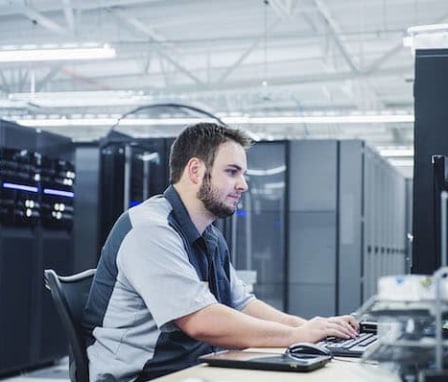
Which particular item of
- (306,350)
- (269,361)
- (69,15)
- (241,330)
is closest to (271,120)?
(69,15)

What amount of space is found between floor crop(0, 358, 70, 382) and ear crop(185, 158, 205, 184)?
4.44m

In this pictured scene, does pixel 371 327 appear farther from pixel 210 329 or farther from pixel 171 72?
pixel 171 72

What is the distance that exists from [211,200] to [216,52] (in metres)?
8.43

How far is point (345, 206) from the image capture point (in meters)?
6.57

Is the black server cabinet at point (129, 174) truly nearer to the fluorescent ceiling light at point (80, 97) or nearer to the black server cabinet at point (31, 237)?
the black server cabinet at point (31, 237)

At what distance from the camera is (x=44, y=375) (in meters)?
6.50

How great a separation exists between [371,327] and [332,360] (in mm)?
511

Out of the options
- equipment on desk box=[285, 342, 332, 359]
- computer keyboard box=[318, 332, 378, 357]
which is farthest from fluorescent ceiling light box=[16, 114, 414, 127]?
equipment on desk box=[285, 342, 332, 359]

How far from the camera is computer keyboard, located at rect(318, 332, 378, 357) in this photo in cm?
188

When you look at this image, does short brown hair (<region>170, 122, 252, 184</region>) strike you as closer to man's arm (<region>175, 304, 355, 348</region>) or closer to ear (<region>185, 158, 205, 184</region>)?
ear (<region>185, 158, 205, 184</region>)

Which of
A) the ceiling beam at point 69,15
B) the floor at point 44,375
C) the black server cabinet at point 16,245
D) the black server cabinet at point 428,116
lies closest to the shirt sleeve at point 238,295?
the black server cabinet at point 428,116

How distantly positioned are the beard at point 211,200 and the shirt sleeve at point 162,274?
20 cm

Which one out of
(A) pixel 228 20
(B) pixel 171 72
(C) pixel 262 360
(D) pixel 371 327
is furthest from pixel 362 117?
(C) pixel 262 360

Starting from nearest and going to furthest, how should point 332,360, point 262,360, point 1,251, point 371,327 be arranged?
point 262,360, point 332,360, point 371,327, point 1,251
